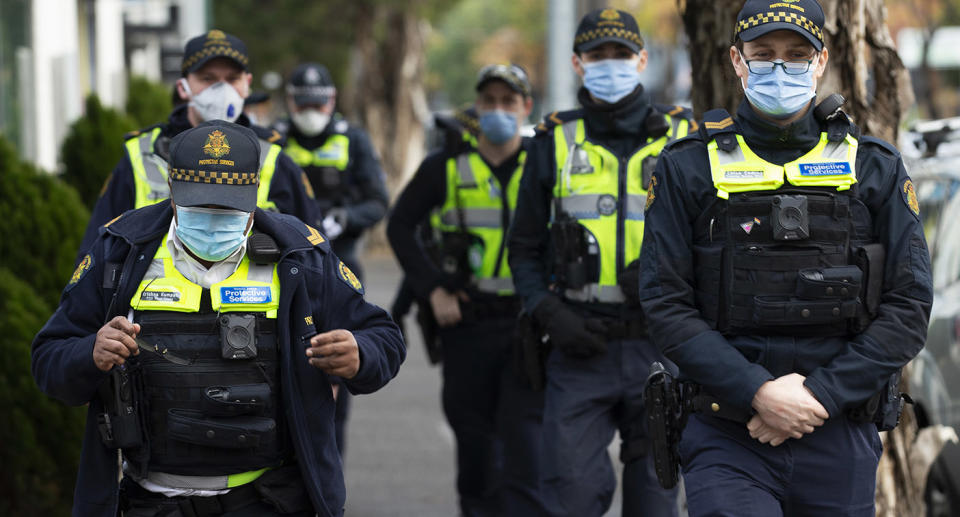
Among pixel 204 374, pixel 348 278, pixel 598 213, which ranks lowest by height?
pixel 204 374

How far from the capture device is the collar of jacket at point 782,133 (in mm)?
3980

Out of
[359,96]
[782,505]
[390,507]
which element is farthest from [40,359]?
[359,96]

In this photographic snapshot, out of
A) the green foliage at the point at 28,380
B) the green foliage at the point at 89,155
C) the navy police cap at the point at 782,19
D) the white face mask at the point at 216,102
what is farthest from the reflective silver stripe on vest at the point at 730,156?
the green foliage at the point at 89,155

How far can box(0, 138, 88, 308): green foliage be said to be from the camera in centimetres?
647

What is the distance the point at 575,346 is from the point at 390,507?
3.00 metres

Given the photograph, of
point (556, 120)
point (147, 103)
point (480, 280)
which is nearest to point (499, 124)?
point (480, 280)

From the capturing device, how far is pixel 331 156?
8.77 meters

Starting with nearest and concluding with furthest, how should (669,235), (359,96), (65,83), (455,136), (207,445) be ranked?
(207,445), (669,235), (455,136), (65,83), (359,96)

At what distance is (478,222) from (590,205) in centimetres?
150

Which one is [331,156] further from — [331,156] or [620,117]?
[620,117]

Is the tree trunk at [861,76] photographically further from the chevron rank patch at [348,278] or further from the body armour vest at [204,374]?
the body armour vest at [204,374]

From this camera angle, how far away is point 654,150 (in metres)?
5.33

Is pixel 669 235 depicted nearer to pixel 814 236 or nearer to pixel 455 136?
pixel 814 236

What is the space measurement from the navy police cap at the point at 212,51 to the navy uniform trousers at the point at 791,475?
2.78m
